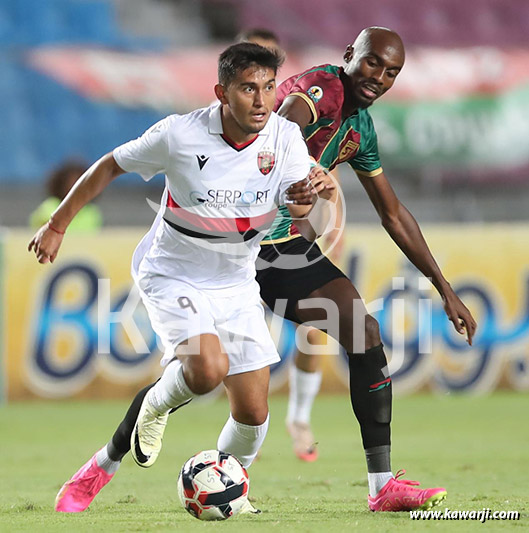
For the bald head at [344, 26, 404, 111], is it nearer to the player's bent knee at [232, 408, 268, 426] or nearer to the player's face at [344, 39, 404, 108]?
the player's face at [344, 39, 404, 108]

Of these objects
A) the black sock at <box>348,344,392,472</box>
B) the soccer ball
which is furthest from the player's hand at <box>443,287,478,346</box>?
the soccer ball

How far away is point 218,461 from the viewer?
4051mm

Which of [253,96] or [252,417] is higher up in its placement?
[253,96]

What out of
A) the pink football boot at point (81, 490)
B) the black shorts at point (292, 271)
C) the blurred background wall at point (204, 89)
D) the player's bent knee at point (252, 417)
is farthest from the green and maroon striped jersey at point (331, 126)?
the blurred background wall at point (204, 89)

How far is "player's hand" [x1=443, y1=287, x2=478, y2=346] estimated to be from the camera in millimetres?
4379

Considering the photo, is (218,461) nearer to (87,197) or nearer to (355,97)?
(87,197)

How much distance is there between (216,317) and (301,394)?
96.9 inches

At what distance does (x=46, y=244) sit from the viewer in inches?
159

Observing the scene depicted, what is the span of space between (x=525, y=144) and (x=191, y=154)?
9661 millimetres

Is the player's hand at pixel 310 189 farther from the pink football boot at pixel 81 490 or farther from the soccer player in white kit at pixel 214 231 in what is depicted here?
the pink football boot at pixel 81 490

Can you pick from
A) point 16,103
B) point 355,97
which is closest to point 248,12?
point 16,103

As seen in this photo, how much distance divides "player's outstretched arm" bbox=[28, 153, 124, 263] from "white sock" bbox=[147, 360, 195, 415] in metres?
0.62

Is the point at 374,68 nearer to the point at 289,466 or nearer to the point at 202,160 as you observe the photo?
the point at 202,160

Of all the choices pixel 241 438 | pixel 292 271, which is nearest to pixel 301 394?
pixel 292 271
